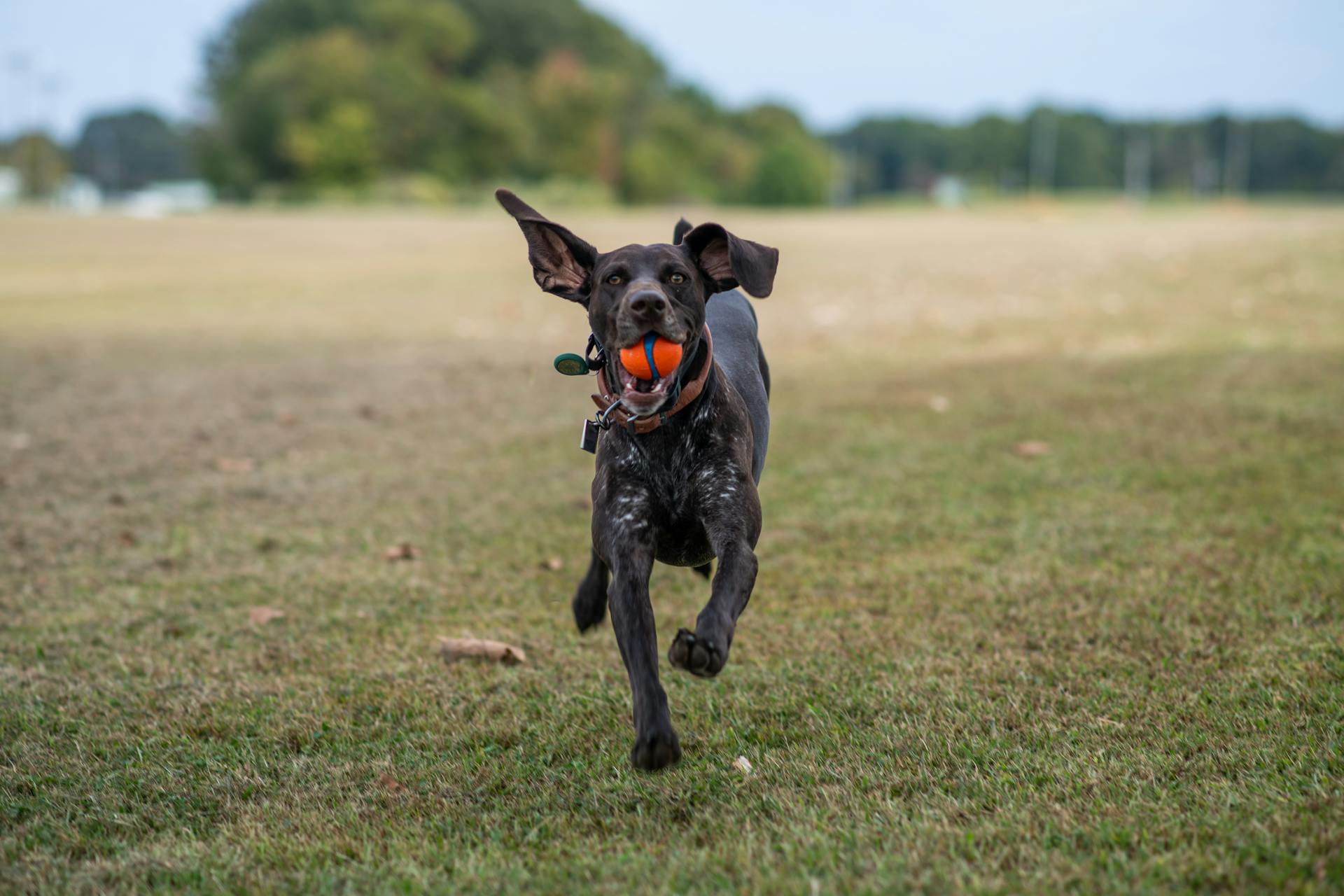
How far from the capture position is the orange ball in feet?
11.6

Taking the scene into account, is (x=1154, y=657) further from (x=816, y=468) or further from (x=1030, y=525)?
(x=816, y=468)

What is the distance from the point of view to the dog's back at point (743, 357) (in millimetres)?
4438

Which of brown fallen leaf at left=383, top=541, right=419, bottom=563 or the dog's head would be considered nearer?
the dog's head

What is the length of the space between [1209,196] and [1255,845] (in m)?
126

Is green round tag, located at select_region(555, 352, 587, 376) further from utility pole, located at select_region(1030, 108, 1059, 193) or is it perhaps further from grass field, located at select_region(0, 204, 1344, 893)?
utility pole, located at select_region(1030, 108, 1059, 193)

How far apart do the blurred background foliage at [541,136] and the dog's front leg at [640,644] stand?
6901 centimetres

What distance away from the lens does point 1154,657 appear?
4105 mm

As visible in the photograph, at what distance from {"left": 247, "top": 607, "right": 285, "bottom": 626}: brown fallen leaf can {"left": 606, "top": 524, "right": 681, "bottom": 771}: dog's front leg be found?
1.92 m

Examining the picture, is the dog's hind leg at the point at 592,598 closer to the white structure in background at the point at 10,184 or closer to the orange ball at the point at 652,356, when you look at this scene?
the orange ball at the point at 652,356

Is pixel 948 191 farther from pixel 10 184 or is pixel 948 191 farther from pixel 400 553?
pixel 400 553

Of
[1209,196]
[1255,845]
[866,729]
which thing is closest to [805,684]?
[866,729]

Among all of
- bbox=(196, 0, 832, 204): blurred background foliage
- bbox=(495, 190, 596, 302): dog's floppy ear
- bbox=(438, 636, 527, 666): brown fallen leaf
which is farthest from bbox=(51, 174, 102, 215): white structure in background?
bbox=(495, 190, 596, 302): dog's floppy ear

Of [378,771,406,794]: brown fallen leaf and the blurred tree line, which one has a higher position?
the blurred tree line

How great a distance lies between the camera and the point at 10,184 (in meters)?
92.2
